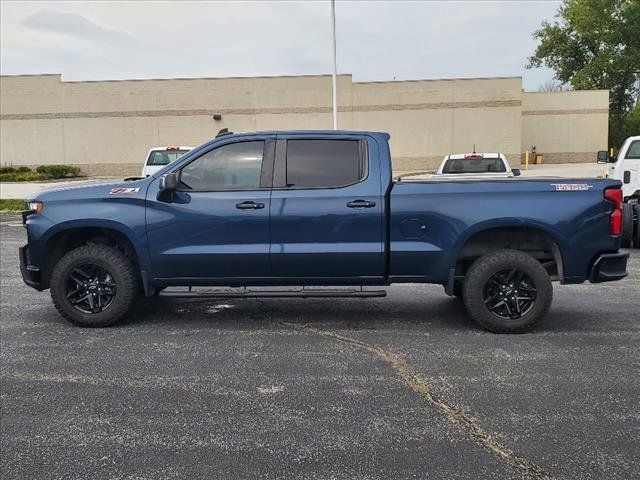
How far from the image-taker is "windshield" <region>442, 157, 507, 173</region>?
13.9m

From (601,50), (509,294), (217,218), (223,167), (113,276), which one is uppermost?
(601,50)

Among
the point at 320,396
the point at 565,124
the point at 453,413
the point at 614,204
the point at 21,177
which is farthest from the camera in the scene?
the point at 565,124

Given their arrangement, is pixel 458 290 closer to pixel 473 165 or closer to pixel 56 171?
pixel 473 165

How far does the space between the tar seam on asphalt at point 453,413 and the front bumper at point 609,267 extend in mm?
2127

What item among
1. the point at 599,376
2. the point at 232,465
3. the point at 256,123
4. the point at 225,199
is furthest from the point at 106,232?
the point at 256,123

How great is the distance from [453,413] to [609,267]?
2668 mm

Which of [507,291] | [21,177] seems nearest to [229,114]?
[21,177]

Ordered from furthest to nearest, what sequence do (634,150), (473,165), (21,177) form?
(21,177) → (473,165) → (634,150)

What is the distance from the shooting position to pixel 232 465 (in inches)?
129

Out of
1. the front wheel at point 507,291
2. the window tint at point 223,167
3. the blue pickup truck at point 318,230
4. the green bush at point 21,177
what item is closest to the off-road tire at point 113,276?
the blue pickup truck at point 318,230

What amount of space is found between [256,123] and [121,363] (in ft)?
114

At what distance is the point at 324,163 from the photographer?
5.92 meters

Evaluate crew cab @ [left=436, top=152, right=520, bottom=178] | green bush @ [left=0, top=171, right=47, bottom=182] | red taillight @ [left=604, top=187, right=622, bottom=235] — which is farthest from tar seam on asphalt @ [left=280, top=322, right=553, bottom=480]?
green bush @ [left=0, top=171, right=47, bottom=182]

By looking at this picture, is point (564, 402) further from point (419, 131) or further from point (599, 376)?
point (419, 131)
